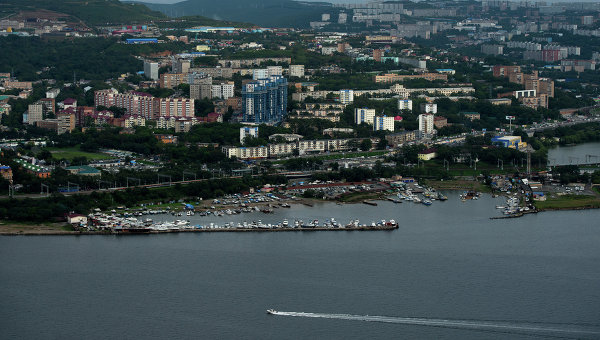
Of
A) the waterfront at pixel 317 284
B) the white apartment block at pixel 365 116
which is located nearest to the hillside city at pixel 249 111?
the white apartment block at pixel 365 116

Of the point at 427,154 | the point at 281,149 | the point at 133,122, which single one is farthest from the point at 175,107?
the point at 427,154

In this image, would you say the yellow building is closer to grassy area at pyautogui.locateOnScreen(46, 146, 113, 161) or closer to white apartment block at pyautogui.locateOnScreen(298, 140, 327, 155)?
white apartment block at pyautogui.locateOnScreen(298, 140, 327, 155)

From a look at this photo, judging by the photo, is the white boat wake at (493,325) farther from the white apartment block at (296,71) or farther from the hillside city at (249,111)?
the white apartment block at (296,71)

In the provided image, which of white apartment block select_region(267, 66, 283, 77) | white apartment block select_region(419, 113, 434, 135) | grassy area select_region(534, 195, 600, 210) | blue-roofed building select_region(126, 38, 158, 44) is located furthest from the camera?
blue-roofed building select_region(126, 38, 158, 44)

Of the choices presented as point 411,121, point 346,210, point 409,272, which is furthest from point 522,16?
point 409,272

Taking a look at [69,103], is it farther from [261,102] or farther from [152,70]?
[261,102]

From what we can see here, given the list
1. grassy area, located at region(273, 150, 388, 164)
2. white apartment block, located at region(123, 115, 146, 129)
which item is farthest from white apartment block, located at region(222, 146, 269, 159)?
white apartment block, located at region(123, 115, 146, 129)
